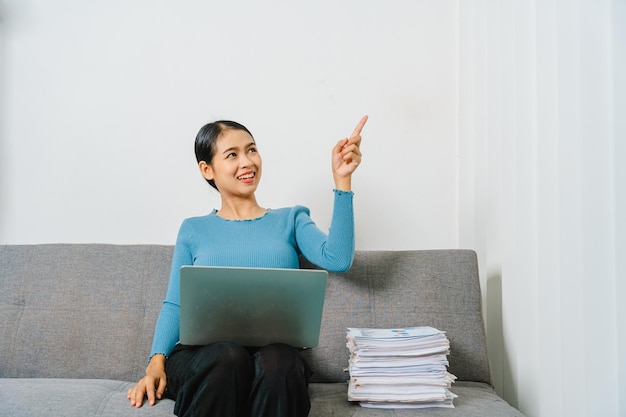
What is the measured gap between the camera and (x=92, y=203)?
2.28 meters

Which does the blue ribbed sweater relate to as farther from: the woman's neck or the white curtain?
the white curtain

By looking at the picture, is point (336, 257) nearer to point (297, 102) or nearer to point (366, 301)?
Answer: point (366, 301)

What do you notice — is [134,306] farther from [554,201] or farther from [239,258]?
[554,201]

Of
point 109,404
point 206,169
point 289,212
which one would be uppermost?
point 206,169

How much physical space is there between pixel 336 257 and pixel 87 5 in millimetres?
1505

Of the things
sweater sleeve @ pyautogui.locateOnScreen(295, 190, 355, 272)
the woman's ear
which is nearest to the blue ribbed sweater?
sweater sleeve @ pyautogui.locateOnScreen(295, 190, 355, 272)

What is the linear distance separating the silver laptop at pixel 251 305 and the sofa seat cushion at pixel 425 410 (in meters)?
0.17

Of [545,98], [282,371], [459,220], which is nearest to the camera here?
[282,371]

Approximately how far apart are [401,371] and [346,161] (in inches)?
21.6

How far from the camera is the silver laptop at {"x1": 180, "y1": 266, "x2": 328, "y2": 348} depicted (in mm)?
1231

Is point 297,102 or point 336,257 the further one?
point 297,102

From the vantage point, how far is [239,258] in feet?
5.32

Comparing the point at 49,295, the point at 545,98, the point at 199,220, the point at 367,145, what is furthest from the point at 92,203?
the point at 545,98

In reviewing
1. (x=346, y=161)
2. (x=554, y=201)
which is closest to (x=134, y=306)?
(x=346, y=161)
